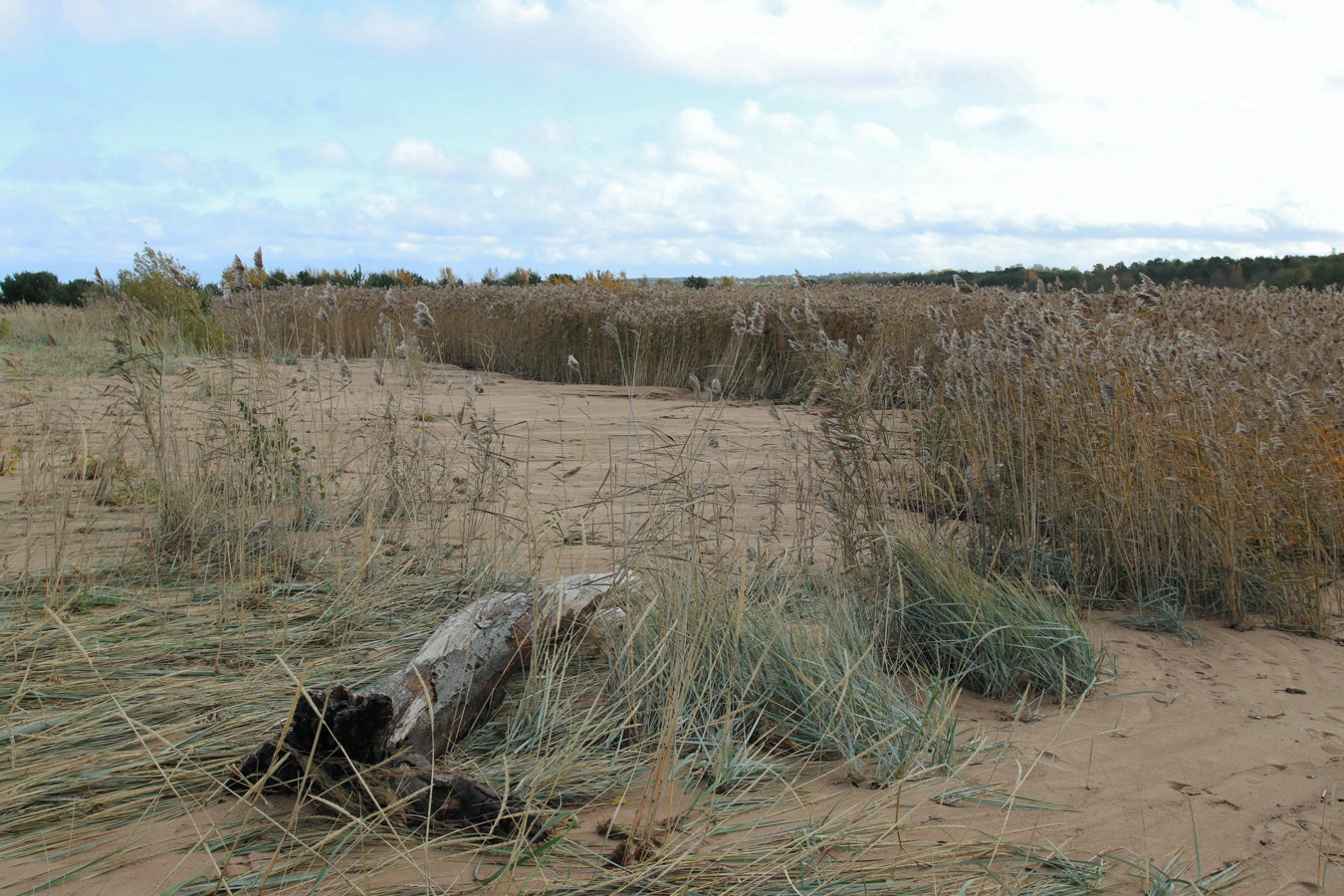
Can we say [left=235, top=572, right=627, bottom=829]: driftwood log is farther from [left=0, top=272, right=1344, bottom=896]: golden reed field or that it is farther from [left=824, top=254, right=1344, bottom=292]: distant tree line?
[left=824, top=254, right=1344, bottom=292]: distant tree line

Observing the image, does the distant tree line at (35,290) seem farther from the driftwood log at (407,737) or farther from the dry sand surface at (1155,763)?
the driftwood log at (407,737)

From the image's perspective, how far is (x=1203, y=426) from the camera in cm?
439

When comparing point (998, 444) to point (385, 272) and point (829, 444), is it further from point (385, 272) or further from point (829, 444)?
point (385, 272)

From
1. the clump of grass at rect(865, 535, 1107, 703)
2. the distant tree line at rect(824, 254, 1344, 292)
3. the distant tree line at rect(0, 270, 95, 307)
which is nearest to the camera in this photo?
the clump of grass at rect(865, 535, 1107, 703)

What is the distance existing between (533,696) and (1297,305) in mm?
9223

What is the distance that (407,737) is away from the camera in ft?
8.04

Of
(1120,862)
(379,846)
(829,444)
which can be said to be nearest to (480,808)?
(379,846)

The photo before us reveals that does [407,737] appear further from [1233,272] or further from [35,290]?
[35,290]

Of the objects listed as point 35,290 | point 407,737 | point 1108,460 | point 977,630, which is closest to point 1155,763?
Answer: point 977,630

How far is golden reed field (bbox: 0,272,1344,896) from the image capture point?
215 centimetres

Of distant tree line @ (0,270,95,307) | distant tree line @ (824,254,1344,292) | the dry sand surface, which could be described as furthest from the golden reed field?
distant tree line @ (0,270,95,307)

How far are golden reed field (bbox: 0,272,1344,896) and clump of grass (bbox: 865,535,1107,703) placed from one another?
0.02 m

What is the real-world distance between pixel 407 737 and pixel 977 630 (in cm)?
214

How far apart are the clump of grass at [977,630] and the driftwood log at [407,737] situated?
1.35 metres
